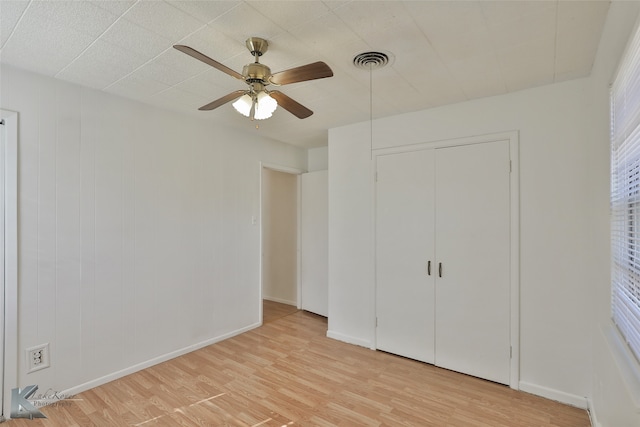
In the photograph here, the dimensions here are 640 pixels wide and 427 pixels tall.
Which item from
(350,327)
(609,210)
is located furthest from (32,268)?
(609,210)

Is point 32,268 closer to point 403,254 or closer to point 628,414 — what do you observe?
point 403,254

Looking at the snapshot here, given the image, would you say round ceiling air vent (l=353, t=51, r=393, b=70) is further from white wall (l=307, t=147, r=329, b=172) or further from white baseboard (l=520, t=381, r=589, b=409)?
white baseboard (l=520, t=381, r=589, b=409)

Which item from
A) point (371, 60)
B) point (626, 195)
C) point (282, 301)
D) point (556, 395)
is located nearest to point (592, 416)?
point (556, 395)

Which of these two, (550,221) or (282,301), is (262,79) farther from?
(282,301)

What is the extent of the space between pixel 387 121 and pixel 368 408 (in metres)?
2.66

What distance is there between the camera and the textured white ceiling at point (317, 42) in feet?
5.24

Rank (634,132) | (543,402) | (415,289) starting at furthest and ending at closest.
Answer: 1. (415,289)
2. (543,402)
3. (634,132)

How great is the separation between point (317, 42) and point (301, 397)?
2565 millimetres

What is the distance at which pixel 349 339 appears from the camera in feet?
11.8

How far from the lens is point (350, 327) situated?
11.8ft

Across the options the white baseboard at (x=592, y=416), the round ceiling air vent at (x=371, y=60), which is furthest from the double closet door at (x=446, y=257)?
the round ceiling air vent at (x=371, y=60)

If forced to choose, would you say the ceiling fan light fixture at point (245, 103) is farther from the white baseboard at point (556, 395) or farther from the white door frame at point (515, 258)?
the white baseboard at point (556, 395)

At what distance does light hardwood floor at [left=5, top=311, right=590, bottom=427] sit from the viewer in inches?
86.1

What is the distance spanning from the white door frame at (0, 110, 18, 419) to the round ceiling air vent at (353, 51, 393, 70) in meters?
2.47
